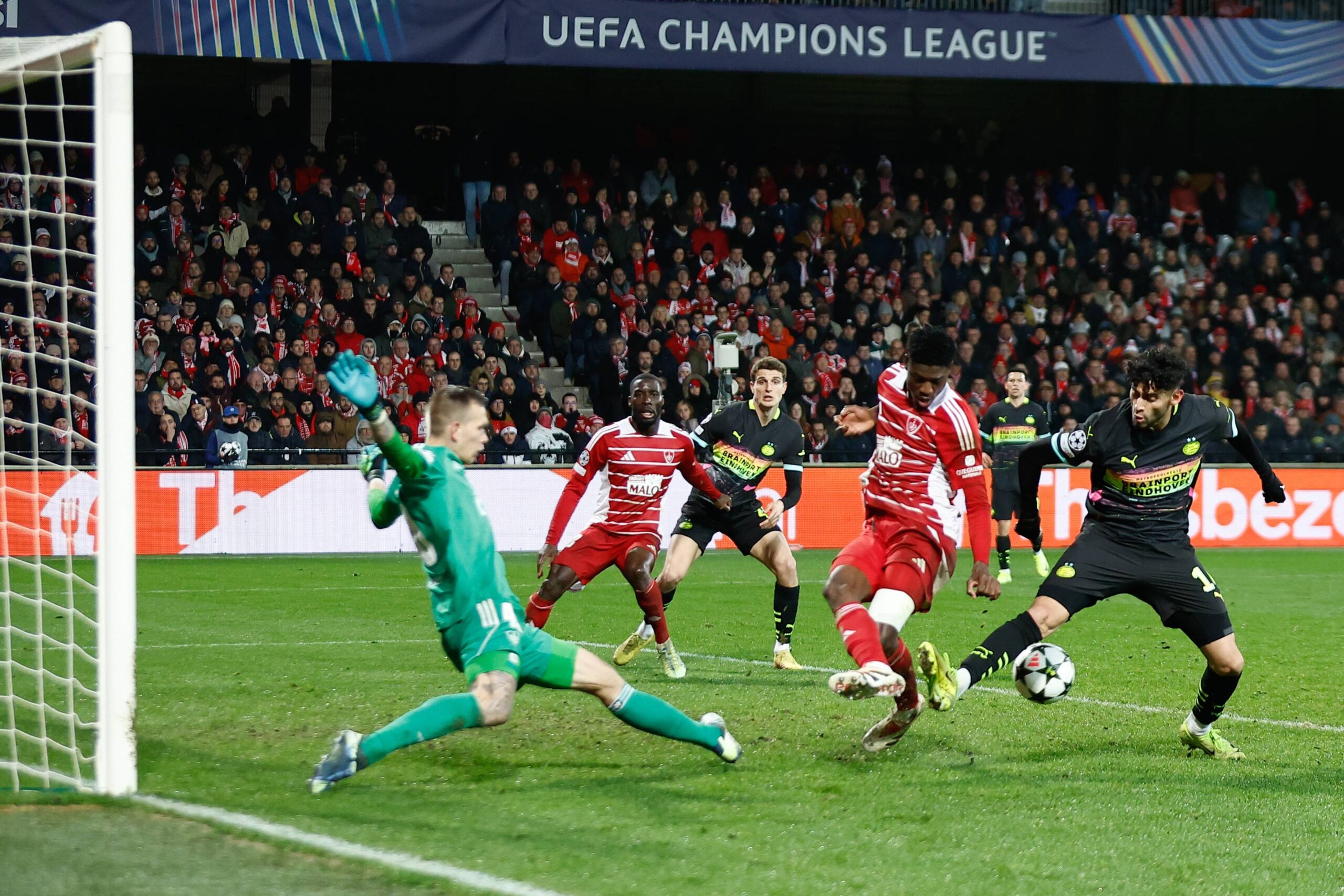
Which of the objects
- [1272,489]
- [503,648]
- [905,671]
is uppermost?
[1272,489]

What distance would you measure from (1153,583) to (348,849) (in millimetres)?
3954

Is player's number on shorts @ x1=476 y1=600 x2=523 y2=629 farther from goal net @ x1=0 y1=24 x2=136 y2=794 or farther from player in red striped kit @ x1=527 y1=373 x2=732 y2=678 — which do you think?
player in red striped kit @ x1=527 y1=373 x2=732 y2=678

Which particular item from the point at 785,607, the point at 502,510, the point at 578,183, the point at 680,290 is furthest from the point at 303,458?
the point at 785,607

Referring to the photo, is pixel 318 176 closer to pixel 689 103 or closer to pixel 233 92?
pixel 233 92

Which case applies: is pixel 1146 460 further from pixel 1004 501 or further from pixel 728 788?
pixel 1004 501

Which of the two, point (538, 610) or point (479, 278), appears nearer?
point (538, 610)

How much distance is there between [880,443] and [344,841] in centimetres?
328

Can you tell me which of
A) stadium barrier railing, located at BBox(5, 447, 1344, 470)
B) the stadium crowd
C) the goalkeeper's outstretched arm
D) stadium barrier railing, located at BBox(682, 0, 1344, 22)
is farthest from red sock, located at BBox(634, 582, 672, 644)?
stadium barrier railing, located at BBox(682, 0, 1344, 22)

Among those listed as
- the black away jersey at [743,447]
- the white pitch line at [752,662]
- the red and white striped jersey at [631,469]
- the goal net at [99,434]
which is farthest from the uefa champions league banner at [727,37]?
the goal net at [99,434]

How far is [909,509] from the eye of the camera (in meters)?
7.10

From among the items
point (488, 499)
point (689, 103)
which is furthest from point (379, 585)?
point (689, 103)

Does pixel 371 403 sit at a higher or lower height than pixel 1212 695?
higher

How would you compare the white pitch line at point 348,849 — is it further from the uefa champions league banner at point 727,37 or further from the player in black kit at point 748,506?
the uefa champions league banner at point 727,37

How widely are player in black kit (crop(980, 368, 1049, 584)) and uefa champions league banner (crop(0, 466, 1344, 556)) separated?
1.15 metres
